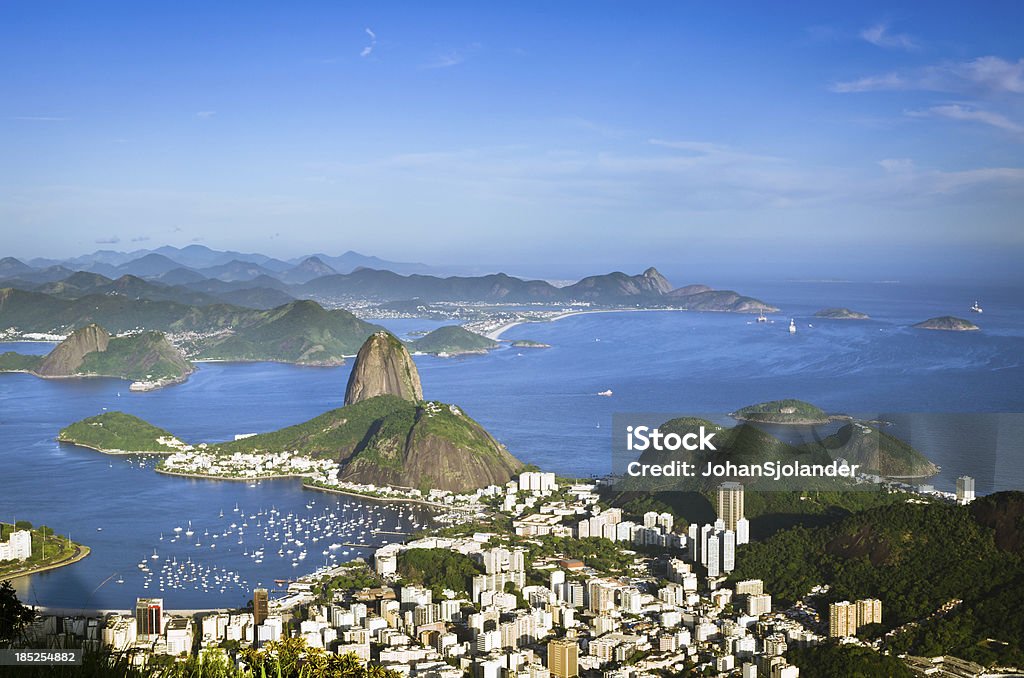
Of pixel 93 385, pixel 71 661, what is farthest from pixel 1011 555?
pixel 93 385

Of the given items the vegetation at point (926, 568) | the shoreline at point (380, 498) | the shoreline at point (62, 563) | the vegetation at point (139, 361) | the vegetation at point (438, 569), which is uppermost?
the vegetation at point (139, 361)

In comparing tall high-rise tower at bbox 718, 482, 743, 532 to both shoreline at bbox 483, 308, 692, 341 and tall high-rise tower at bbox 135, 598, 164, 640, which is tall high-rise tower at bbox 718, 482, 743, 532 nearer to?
tall high-rise tower at bbox 135, 598, 164, 640

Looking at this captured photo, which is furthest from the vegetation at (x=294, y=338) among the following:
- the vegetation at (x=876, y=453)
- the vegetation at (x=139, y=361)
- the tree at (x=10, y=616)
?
the tree at (x=10, y=616)

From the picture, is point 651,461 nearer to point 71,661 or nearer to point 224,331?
point 71,661

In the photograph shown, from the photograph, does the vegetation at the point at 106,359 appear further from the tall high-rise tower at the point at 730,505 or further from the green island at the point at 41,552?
the tall high-rise tower at the point at 730,505

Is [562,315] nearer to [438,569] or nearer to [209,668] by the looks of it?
[438,569]

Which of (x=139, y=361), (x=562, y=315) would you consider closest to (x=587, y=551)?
(x=139, y=361)
